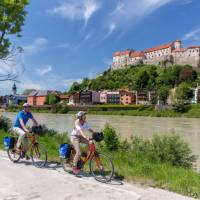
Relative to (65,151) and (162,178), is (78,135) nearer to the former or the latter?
(65,151)

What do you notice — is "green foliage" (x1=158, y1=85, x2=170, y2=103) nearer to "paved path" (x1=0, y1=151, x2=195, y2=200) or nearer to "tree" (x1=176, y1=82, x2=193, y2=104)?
"tree" (x1=176, y1=82, x2=193, y2=104)

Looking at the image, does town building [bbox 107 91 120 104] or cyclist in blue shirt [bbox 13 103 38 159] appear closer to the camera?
cyclist in blue shirt [bbox 13 103 38 159]

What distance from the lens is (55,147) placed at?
A: 11977mm

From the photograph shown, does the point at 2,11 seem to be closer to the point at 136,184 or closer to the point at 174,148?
the point at 174,148

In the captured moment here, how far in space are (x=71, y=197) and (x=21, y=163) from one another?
3.64 m

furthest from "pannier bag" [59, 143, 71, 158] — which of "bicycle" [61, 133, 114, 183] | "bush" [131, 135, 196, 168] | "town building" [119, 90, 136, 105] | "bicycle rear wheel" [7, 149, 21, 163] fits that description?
"town building" [119, 90, 136, 105]

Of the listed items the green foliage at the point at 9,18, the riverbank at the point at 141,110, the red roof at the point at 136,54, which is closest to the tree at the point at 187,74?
the red roof at the point at 136,54

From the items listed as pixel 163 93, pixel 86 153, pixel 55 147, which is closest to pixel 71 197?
pixel 86 153

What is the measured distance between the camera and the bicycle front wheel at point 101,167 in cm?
708

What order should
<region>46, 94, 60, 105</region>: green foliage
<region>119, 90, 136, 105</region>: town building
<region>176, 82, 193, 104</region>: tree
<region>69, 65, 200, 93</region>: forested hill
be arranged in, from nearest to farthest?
<region>176, 82, 193, 104</region>: tree < <region>69, 65, 200, 93</region>: forested hill < <region>119, 90, 136, 105</region>: town building < <region>46, 94, 60, 105</region>: green foliage

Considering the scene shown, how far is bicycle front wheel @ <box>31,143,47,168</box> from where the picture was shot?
344 inches

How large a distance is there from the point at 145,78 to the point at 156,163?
425 ft

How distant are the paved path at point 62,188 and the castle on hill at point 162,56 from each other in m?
135

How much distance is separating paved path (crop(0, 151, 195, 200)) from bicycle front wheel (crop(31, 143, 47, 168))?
2.36 ft
